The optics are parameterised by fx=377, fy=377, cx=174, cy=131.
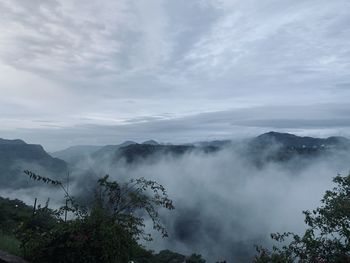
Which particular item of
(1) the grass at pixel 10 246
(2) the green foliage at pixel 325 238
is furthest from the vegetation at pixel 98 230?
(2) the green foliage at pixel 325 238

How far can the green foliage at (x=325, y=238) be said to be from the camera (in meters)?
8.17

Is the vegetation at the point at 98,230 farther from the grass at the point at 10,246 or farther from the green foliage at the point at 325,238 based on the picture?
the green foliage at the point at 325,238

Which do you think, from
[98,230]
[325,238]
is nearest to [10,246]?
[98,230]

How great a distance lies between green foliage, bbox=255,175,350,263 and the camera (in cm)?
817

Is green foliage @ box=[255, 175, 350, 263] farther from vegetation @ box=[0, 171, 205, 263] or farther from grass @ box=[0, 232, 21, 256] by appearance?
grass @ box=[0, 232, 21, 256]

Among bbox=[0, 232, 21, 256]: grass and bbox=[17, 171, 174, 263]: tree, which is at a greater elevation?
bbox=[17, 171, 174, 263]: tree

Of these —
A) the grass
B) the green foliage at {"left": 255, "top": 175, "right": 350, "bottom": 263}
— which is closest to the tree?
the grass

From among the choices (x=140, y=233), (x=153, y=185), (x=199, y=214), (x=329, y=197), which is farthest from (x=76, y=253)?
(x=199, y=214)

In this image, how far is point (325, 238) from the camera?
8961 millimetres

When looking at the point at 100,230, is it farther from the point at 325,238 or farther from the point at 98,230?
the point at 325,238

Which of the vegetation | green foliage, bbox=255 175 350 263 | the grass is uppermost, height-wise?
the vegetation

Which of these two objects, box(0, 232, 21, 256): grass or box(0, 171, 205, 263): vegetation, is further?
box(0, 232, 21, 256): grass

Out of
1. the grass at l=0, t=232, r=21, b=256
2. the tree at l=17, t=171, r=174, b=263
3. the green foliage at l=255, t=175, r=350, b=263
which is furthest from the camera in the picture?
the green foliage at l=255, t=175, r=350, b=263

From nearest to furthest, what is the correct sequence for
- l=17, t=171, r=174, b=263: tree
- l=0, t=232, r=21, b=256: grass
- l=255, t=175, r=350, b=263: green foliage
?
l=17, t=171, r=174, b=263: tree
l=0, t=232, r=21, b=256: grass
l=255, t=175, r=350, b=263: green foliage
